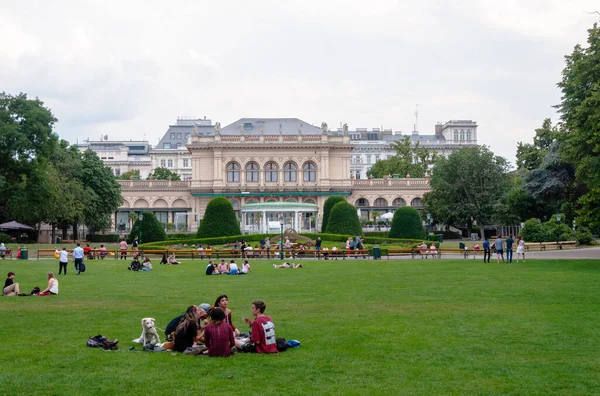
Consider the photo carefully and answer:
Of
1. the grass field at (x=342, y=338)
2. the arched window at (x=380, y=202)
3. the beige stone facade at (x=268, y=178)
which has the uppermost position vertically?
the beige stone facade at (x=268, y=178)

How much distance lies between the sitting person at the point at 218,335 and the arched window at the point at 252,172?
72.1 metres

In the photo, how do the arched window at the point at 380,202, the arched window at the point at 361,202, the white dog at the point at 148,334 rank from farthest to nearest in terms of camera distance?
1. the arched window at the point at 361,202
2. the arched window at the point at 380,202
3. the white dog at the point at 148,334

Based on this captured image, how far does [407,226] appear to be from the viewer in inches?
2044

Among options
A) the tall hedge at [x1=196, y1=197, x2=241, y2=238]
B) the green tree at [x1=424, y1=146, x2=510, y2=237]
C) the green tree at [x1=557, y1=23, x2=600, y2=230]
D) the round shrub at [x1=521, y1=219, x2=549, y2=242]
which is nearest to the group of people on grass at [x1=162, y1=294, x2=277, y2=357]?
the green tree at [x1=557, y1=23, x2=600, y2=230]

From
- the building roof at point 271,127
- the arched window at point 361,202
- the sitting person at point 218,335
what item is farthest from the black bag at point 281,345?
the arched window at point 361,202

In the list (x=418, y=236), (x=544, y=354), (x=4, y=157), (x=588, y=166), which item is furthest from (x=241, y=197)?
(x=544, y=354)

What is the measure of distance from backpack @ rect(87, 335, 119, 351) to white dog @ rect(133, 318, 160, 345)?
1.51 ft

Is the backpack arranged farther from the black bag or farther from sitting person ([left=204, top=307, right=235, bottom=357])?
the black bag

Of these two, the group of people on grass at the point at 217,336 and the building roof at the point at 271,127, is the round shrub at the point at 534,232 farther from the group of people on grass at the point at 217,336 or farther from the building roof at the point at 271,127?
the building roof at the point at 271,127

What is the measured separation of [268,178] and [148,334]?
235 ft

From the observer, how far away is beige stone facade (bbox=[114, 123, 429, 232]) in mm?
81938

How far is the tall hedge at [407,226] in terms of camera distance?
51.8 meters

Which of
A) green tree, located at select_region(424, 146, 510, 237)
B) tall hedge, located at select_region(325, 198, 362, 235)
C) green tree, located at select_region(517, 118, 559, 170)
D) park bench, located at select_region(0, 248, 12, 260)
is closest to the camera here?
park bench, located at select_region(0, 248, 12, 260)

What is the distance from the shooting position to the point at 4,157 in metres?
42.9
